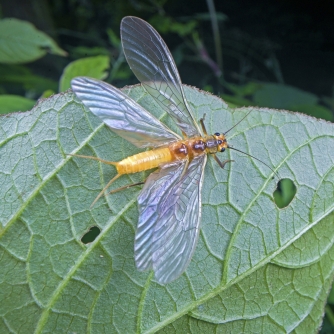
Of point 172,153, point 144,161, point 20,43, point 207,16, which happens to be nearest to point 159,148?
point 172,153

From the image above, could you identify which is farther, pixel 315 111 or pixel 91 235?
pixel 315 111

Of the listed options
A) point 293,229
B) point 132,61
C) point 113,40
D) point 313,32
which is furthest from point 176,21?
point 293,229

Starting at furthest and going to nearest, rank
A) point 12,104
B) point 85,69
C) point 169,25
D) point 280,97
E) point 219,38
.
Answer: point 219,38, point 169,25, point 280,97, point 85,69, point 12,104

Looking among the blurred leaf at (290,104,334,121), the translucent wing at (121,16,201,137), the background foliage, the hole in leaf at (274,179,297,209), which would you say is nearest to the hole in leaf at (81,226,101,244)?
the translucent wing at (121,16,201,137)

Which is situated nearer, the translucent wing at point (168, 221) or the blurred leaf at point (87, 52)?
the translucent wing at point (168, 221)

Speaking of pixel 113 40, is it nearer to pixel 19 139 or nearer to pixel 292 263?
pixel 19 139

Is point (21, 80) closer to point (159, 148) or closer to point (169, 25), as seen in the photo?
point (159, 148)

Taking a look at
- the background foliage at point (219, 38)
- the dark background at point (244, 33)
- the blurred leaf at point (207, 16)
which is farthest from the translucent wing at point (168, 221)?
the blurred leaf at point (207, 16)

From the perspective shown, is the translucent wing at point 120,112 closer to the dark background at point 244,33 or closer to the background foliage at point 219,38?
the background foliage at point 219,38
